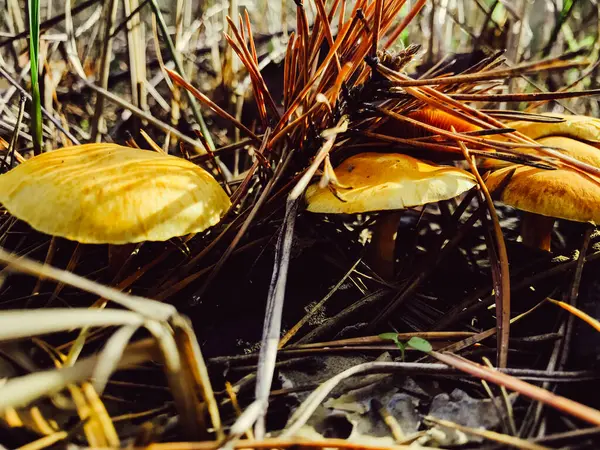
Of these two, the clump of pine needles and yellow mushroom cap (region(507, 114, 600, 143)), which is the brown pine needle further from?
yellow mushroom cap (region(507, 114, 600, 143))

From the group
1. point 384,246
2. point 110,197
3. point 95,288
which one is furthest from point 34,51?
point 384,246

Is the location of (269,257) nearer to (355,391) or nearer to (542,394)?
(355,391)

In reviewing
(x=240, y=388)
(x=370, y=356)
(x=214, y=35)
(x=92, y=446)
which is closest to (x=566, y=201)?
(x=370, y=356)

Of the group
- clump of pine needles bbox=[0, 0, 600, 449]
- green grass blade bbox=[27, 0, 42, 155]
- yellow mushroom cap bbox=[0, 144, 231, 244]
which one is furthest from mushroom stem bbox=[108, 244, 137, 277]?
green grass blade bbox=[27, 0, 42, 155]

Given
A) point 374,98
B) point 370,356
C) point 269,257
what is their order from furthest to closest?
1. point 269,257
2. point 374,98
3. point 370,356

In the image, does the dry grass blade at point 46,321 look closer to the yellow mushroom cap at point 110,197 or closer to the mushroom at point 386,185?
the yellow mushroom cap at point 110,197

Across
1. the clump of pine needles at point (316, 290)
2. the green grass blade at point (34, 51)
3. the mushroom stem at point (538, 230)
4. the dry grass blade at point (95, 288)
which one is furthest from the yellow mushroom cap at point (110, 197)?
the mushroom stem at point (538, 230)
